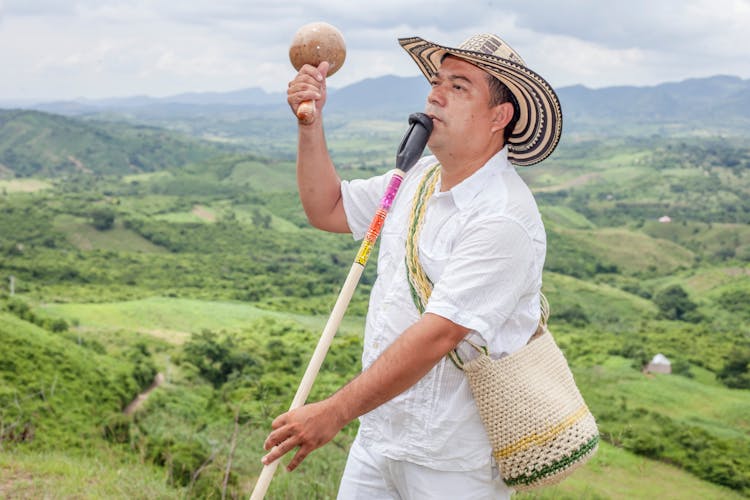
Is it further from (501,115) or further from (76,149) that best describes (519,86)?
(76,149)

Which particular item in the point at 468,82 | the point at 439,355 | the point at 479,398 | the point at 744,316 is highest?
the point at 468,82

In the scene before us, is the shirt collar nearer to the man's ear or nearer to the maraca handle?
the man's ear

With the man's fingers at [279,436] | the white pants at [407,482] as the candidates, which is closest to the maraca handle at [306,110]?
the man's fingers at [279,436]

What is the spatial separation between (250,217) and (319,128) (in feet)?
323

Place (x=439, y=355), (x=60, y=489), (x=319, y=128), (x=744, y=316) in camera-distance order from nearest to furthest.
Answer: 1. (x=439, y=355)
2. (x=319, y=128)
3. (x=60, y=489)
4. (x=744, y=316)

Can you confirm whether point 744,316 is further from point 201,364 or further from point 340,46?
point 340,46

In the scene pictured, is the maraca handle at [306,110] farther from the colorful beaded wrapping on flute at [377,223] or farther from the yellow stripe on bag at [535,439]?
the yellow stripe on bag at [535,439]

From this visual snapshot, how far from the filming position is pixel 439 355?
7.09 feet

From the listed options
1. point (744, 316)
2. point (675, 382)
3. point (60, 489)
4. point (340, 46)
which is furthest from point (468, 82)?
point (744, 316)

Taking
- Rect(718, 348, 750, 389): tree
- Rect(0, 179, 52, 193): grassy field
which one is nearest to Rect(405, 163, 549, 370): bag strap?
Rect(718, 348, 750, 389): tree

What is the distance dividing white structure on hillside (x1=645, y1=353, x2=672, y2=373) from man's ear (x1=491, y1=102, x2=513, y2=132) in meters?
34.7

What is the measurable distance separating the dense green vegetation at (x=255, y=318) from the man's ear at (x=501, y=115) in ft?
5.92

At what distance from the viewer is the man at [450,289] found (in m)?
2.15

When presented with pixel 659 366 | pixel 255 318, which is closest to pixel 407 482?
pixel 659 366
